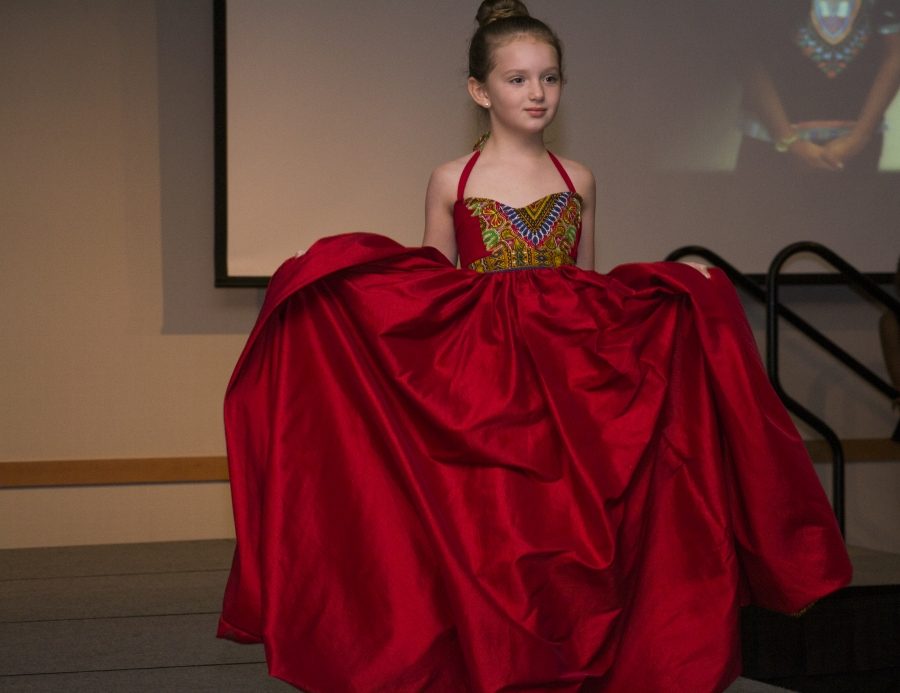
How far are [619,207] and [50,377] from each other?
6.64ft

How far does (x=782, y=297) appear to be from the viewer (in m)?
4.19

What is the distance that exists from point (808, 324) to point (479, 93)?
2251 mm

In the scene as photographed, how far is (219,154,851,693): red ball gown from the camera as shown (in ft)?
5.47

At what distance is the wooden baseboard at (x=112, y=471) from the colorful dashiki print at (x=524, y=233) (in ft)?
6.25

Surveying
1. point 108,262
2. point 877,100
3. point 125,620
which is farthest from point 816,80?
Result: point 125,620

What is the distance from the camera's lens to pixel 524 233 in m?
2.07

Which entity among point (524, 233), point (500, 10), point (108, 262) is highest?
point (500, 10)

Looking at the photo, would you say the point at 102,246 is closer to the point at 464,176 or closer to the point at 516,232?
the point at 464,176

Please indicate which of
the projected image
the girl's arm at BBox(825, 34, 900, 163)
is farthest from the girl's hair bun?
the girl's arm at BBox(825, 34, 900, 163)

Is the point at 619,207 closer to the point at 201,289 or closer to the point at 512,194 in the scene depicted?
the point at 201,289

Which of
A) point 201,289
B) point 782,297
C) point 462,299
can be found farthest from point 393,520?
point 782,297

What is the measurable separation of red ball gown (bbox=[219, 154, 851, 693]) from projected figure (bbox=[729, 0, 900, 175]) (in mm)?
2417

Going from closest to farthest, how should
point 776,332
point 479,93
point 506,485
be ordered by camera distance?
point 506,485, point 479,93, point 776,332

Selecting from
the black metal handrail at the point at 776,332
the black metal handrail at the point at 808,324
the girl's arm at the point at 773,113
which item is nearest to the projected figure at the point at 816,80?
the girl's arm at the point at 773,113
